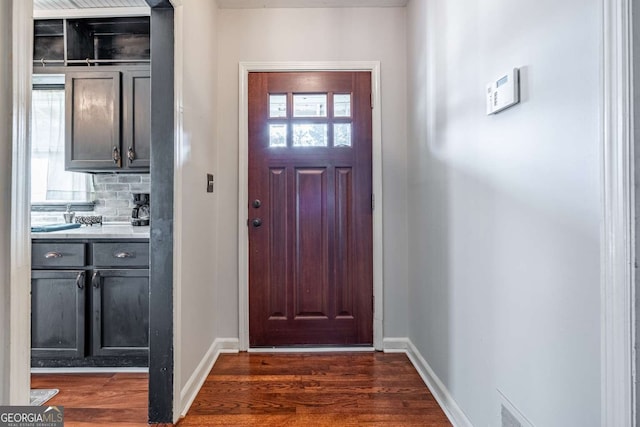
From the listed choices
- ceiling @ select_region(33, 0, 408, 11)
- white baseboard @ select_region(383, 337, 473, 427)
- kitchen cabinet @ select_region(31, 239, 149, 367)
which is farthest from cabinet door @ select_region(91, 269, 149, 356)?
ceiling @ select_region(33, 0, 408, 11)

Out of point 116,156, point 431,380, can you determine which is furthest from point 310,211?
point 116,156

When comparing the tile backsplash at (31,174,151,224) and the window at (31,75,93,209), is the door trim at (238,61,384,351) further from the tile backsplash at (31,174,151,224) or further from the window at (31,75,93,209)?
the window at (31,75,93,209)

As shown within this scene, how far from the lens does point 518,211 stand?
991mm

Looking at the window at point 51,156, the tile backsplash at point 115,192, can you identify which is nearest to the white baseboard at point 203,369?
the tile backsplash at point 115,192

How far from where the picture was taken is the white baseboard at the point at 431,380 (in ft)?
4.60

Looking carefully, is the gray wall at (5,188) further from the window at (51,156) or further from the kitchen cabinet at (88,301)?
the window at (51,156)

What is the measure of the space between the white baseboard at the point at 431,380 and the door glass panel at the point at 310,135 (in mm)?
1470

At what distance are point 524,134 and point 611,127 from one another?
0.30 meters

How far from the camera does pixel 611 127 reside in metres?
0.66

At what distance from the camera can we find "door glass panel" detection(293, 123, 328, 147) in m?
2.22

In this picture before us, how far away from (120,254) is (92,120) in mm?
976

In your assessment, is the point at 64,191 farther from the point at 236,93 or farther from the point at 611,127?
the point at 611,127

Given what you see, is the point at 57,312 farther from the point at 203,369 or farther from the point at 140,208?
the point at 203,369

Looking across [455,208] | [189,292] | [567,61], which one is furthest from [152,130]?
[567,61]
